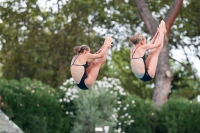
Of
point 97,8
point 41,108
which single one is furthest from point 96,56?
point 97,8

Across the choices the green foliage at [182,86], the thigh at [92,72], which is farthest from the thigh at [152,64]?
the green foliage at [182,86]

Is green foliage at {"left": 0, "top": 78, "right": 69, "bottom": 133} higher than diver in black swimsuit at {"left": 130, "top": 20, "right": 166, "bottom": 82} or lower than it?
lower

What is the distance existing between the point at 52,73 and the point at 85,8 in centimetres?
283

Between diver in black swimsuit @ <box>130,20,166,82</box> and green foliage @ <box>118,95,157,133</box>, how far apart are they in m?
9.46

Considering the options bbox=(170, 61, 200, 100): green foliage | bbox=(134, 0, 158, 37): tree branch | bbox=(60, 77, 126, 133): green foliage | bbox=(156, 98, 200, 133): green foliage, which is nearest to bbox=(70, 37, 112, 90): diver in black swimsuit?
bbox=(60, 77, 126, 133): green foliage

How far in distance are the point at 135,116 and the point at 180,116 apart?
1.17 m

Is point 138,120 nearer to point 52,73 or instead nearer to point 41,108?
point 41,108

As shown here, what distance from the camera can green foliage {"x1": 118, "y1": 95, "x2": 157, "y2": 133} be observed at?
53.0 feet

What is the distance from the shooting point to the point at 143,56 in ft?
21.5

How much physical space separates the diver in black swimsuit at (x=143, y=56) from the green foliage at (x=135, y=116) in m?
9.46

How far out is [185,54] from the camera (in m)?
20.3

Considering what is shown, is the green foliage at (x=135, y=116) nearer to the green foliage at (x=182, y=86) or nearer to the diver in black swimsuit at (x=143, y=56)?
the green foliage at (x=182, y=86)

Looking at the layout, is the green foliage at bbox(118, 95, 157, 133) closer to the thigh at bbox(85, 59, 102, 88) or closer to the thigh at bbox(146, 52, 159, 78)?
the thigh at bbox(85, 59, 102, 88)

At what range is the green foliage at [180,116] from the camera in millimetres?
16109
